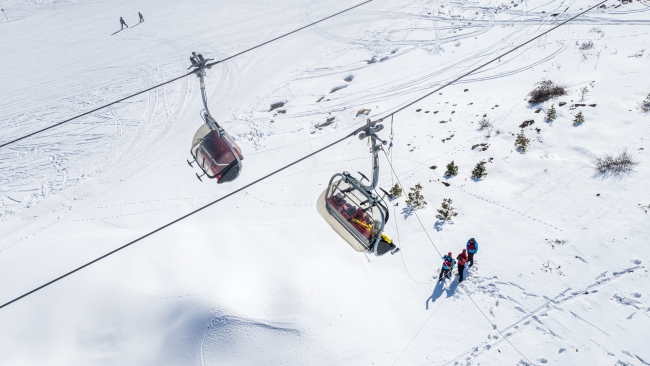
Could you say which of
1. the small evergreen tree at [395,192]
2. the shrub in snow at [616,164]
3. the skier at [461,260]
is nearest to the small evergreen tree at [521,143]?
the shrub in snow at [616,164]

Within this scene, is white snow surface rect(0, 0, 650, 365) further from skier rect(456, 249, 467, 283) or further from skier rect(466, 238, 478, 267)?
skier rect(466, 238, 478, 267)

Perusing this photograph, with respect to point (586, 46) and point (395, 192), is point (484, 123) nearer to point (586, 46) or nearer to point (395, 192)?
point (395, 192)

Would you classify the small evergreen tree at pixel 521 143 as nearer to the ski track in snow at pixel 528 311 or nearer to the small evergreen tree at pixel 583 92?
the small evergreen tree at pixel 583 92

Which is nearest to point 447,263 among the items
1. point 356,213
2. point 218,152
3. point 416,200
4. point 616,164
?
point 356,213

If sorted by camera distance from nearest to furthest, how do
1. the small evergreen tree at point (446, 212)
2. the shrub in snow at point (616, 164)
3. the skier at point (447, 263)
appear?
the skier at point (447, 263), the shrub in snow at point (616, 164), the small evergreen tree at point (446, 212)

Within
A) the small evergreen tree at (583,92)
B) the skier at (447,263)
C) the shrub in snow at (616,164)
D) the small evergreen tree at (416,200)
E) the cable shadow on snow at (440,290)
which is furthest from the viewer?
the small evergreen tree at (583,92)

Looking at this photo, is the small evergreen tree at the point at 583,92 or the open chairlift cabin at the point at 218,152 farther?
the small evergreen tree at the point at 583,92

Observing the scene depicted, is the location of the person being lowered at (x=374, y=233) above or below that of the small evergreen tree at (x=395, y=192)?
above

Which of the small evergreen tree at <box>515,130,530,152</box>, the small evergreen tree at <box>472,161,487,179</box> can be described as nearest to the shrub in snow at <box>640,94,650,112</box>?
the small evergreen tree at <box>515,130,530,152</box>
